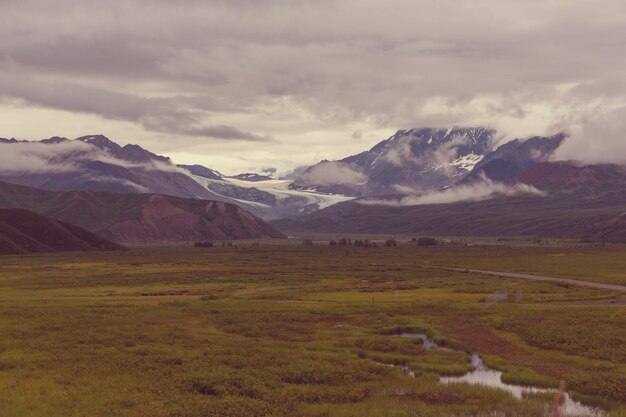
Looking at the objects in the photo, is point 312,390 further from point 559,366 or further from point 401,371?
point 559,366

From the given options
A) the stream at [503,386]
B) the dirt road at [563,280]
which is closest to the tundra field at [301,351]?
the stream at [503,386]

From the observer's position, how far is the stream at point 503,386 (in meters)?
37.8

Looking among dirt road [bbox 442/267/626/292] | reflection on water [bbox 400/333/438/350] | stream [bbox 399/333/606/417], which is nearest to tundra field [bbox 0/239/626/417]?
reflection on water [bbox 400/333/438/350]

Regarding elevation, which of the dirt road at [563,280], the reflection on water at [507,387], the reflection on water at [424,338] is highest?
the reflection on water at [507,387]

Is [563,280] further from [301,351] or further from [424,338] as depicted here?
[301,351]

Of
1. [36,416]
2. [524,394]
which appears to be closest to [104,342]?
[36,416]

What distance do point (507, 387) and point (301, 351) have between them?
56.5 ft

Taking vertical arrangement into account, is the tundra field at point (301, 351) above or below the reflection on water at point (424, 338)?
above

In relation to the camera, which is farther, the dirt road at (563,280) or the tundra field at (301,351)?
the dirt road at (563,280)

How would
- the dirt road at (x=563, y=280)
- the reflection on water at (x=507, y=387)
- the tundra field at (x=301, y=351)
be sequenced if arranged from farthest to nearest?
the dirt road at (x=563, y=280) < the tundra field at (x=301, y=351) < the reflection on water at (x=507, y=387)

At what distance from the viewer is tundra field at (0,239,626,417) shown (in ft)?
127

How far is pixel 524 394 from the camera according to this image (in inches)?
1617

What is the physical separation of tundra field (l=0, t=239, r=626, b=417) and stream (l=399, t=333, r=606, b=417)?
0.59m

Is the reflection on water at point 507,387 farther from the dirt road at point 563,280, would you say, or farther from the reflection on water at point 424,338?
the dirt road at point 563,280
